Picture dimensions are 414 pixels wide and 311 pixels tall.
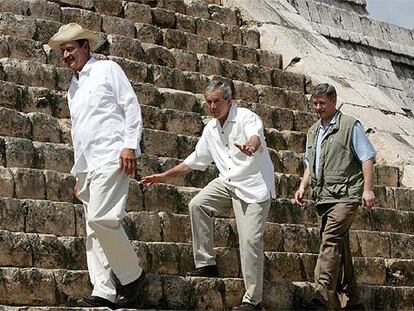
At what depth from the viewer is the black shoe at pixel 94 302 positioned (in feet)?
24.2

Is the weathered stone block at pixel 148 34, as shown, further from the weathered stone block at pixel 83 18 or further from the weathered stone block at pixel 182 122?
the weathered stone block at pixel 182 122

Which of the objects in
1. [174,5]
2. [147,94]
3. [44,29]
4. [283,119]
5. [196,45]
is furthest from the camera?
[174,5]

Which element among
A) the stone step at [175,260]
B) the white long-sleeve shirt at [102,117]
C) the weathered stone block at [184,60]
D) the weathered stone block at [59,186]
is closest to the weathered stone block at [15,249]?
the stone step at [175,260]

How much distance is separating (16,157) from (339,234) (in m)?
2.38

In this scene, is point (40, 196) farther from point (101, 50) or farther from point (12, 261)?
point (101, 50)

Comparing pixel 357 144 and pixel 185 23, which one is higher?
pixel 185 23

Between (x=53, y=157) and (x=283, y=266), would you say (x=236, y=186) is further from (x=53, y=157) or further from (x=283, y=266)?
(x=53, y=157)

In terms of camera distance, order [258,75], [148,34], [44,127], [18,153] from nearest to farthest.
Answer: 1. [18,153]
2. [44,127]
3. [148,34]
4. [258,75]

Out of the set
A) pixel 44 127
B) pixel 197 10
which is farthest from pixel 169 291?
pixel 197 10

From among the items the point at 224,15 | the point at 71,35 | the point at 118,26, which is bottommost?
the point at 71,35

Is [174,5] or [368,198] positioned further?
[174,5]

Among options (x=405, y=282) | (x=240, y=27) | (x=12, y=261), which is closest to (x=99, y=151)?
(x=12, y=261)

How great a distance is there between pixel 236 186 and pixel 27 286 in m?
1.69

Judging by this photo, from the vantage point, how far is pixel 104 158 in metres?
7.61
